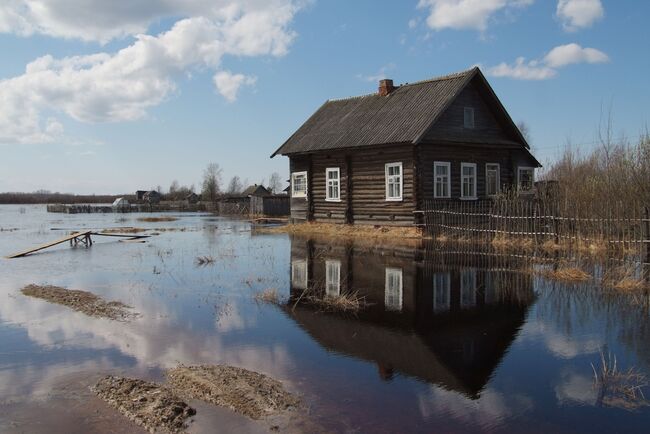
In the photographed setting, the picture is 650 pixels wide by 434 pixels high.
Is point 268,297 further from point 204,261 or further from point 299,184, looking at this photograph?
point 299,184

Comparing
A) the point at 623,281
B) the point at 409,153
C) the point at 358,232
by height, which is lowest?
the point at 623,281

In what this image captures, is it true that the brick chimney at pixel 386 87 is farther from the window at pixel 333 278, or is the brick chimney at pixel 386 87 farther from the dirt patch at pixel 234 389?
the dirt patch at pixel 234 389

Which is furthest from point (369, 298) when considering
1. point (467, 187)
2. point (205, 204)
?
point (205, 204)

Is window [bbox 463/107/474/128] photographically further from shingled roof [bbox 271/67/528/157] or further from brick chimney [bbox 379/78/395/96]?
brick chimney [bbox 379/78/395/96]

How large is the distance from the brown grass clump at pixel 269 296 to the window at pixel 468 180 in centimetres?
1643

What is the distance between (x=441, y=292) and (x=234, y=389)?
6.31m

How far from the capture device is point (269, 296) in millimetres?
10750

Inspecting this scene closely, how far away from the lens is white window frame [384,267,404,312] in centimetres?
988

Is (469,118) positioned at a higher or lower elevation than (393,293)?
higher

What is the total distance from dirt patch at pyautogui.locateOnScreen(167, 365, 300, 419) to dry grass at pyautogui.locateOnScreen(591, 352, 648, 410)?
3.25 m

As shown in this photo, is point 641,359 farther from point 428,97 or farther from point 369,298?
point 428,97

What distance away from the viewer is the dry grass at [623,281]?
10727mm

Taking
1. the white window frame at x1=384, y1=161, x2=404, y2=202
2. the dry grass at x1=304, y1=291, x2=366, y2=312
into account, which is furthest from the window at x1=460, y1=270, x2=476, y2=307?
the white window frame at x1=384, y1=161, x2=404, y2=202

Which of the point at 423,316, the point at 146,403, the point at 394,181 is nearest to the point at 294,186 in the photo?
the point at 394,181
